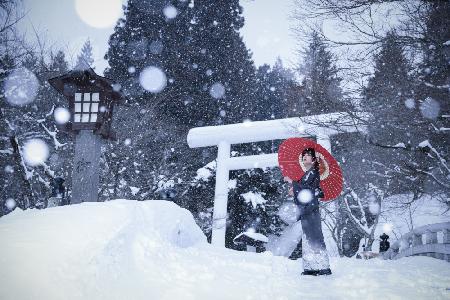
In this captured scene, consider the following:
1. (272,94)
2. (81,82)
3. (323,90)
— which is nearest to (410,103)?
(323,90)

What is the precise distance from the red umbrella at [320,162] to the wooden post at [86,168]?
356 cm

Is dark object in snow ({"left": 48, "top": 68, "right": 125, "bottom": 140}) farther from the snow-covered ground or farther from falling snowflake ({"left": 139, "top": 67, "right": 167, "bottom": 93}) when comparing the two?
falling snowflake ({"left": 139, "top": 67, "right": 167, "bottom": 93})

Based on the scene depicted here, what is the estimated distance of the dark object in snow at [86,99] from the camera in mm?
6148

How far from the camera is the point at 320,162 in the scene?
15.2 ft

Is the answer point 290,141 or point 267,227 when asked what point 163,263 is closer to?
point 290,141

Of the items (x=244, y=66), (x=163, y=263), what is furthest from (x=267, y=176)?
(x=163, y=263)

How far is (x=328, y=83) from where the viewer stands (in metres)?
5.93

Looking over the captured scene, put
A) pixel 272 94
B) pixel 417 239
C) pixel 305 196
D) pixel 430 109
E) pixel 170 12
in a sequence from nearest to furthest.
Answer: pixel 305 196
pixel 430 109
pixel 417 239
pixel 170 12
pixel 272 94

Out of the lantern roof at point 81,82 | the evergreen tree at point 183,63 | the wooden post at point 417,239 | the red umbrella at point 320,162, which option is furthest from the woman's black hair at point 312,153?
the evergreen tree at point 183,63

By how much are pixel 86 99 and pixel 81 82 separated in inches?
14.0

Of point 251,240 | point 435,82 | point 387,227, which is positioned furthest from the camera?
point 387,227

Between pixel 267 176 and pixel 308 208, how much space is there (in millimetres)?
9384

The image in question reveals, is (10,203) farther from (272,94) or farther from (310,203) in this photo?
(272,94)

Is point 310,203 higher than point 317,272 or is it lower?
higher
